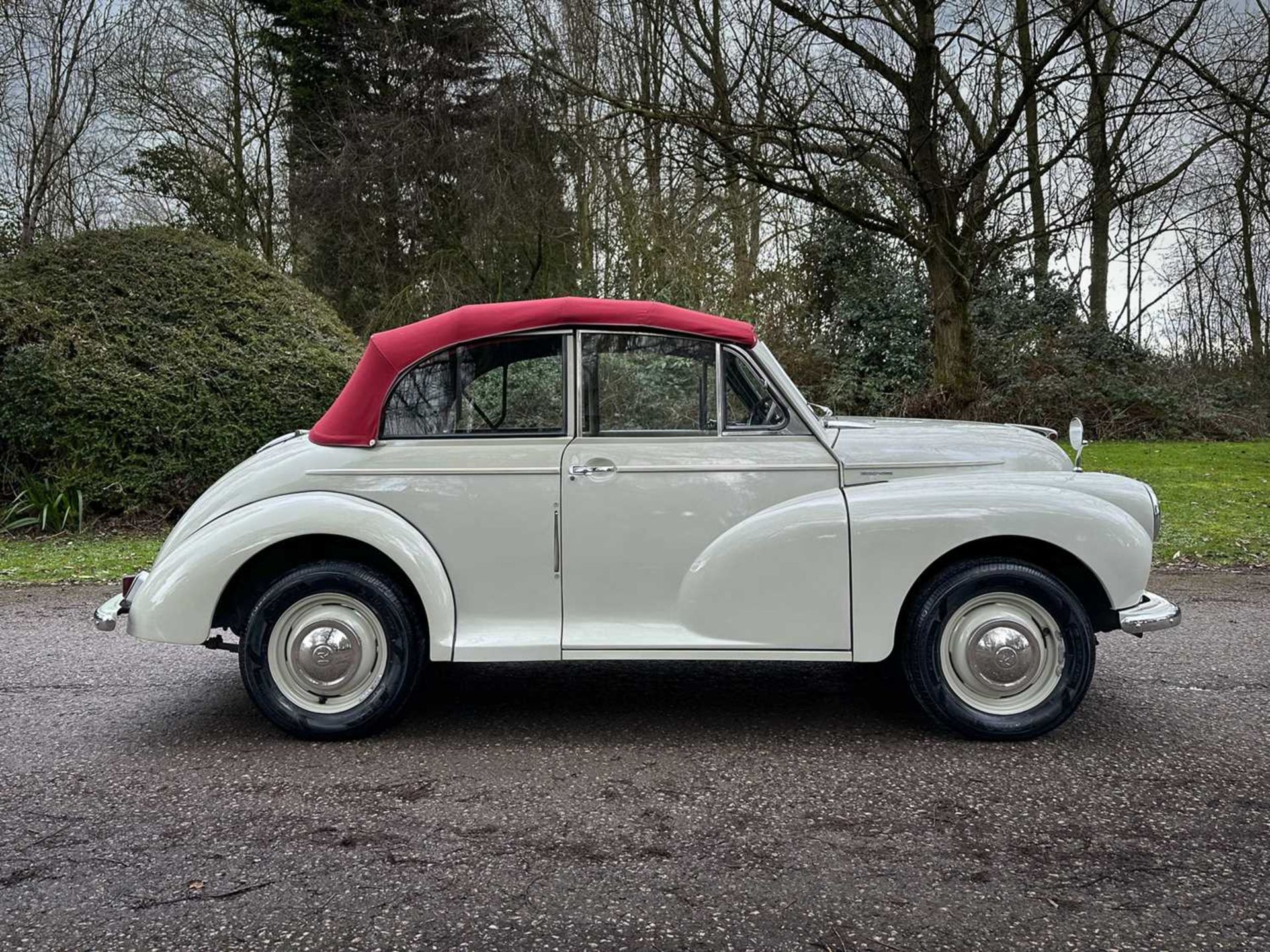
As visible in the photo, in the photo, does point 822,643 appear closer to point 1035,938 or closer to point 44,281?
point 1035,938

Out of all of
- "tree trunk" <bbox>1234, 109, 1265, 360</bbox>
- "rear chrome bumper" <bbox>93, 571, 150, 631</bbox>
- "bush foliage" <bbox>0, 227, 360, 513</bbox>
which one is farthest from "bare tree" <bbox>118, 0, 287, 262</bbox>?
"tree trunk" <bbox>1234, 109, 1265, 360</bbox>

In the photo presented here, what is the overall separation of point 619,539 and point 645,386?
66cm

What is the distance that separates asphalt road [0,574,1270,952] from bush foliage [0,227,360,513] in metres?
5.14

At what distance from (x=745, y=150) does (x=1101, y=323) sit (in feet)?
30.6

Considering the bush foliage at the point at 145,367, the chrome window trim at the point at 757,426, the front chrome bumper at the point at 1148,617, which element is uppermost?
the bush foliage at the point at 145,367

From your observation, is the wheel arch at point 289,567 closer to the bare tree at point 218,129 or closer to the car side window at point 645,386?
the car side window at point 645,386

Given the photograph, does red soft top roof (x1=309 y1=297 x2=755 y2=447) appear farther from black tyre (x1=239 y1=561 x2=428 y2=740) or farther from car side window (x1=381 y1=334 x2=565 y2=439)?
black tyre (x1=239 y1=561 x2=428 y2=740)

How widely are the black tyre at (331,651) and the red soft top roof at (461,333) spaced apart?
0.59 metres

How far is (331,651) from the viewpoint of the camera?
3.82 meters

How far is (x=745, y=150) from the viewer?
12367mm

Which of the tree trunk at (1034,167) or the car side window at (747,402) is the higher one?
the tree trunk at (1034,167)

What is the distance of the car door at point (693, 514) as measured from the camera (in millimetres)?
3799


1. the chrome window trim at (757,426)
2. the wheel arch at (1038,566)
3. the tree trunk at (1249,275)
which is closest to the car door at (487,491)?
the chrome window trim at (757,426)

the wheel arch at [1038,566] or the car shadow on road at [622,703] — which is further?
the car shadow on road at [622,703]
